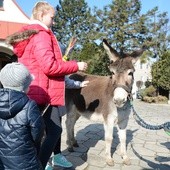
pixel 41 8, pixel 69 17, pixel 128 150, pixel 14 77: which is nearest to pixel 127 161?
pixel 128 150

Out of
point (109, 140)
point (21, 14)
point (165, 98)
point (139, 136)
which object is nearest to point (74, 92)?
point (109, 140)

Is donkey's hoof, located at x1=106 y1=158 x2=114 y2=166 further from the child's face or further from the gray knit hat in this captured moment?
the gray knit hat

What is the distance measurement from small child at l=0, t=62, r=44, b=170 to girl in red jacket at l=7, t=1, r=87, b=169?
0.56m

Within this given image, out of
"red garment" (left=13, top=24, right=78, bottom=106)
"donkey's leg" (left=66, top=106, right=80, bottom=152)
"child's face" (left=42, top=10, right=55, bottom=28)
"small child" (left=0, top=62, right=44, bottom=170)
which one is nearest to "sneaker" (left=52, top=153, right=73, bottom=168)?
"donkey's leg" (left=66, top=106, right=80, bottom=152)

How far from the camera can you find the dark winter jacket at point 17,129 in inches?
110

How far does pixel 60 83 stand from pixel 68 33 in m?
48.0

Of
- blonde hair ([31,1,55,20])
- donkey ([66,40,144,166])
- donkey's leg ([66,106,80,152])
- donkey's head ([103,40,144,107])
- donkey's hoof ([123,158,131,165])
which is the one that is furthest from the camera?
donkey's leg ([66,106,80,152])

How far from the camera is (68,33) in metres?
51.0

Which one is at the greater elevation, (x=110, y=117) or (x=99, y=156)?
(x=110, y=117)

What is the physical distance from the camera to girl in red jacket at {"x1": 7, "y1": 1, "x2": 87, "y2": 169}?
342cm

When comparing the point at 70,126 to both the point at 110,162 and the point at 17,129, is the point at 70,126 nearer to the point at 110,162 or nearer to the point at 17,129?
the point at 110,162

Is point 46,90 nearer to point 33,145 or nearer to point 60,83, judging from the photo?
point 60,83

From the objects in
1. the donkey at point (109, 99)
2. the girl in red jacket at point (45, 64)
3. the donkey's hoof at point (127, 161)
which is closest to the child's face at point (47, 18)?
the girl in red jacket at point (45, 64)

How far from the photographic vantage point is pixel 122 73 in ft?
15.3
